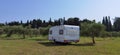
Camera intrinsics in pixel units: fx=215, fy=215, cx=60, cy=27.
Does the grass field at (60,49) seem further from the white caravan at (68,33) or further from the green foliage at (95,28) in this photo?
the green foliage at (95,28)

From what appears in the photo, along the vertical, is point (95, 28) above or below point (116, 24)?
below

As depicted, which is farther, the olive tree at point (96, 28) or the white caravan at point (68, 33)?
the olive tree at point (96, 28)

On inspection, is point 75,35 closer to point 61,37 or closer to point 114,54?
point 61,37

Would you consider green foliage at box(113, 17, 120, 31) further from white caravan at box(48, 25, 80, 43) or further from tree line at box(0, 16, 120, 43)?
white caravan at box(48, 25, 80, 43)

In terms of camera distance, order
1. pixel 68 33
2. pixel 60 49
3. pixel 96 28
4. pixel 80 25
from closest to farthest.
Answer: pixel 60 49 < pixel 68 33 < pixel 96 28 < pixel 80 25

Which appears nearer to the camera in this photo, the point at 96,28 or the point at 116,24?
the point at 96,28

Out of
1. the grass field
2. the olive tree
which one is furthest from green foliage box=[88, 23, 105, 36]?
the grass field

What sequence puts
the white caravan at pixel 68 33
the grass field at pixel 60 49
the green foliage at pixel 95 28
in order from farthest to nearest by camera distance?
the green foliage at pixel 95 28 → the white caravan at pixel 68 33 → the grass field at pixel 60 49

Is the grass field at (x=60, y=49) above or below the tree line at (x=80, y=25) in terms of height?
below

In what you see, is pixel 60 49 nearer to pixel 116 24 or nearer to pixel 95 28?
pixel 95 28

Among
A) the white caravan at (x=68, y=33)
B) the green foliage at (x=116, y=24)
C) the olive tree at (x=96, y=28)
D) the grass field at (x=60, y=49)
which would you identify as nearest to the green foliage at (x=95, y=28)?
the olive tree at (x=96, y=28)

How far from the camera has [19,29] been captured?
163 feet

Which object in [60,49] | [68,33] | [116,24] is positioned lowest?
[60,49]

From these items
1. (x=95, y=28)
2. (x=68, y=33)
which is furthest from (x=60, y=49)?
(x=95, y=28)
